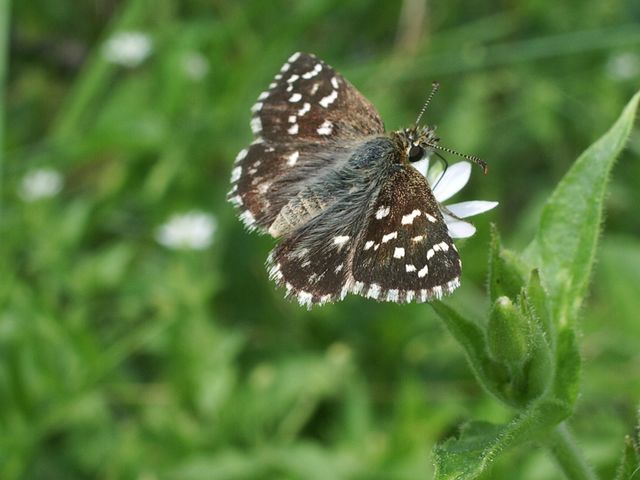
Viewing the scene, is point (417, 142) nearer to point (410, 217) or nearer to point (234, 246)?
point (410, 217)

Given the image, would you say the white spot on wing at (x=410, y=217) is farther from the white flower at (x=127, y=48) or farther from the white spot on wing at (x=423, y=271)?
the white flower at (x=127, y=48)

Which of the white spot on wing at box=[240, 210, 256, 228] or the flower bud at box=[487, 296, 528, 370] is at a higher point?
the white spot on wing at box=[240, 210, 256, 228]

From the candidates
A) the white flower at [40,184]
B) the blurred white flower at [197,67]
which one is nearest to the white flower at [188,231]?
the white flower at [40,184]

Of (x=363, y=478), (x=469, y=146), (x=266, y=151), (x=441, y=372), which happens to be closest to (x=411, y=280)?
(x=266, y=151)

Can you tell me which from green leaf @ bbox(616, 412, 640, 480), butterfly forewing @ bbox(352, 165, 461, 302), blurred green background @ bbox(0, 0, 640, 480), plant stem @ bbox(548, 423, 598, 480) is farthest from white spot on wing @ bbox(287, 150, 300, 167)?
blurred green background @ bbox(0, 0, 640, 480)

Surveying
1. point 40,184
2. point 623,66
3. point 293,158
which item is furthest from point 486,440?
point 623,66

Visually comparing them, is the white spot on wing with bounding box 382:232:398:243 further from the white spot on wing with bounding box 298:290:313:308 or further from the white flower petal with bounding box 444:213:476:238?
the white spot on wing with bounding box 298:290:313:308
